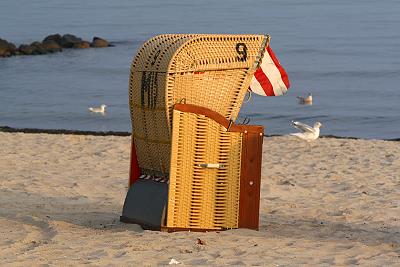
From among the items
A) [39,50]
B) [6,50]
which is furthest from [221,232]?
[39,50]

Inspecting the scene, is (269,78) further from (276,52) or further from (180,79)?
(276,52)

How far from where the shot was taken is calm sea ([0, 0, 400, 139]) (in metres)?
26.3

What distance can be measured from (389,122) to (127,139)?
10.8 meters

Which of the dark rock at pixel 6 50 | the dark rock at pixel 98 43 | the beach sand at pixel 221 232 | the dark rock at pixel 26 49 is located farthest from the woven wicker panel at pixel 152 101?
the dark rock at pixel 98 43

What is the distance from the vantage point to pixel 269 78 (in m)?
8.27

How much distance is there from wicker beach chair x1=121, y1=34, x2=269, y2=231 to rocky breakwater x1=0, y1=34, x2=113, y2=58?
127ft

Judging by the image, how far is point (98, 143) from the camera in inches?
617

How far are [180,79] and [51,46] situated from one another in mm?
40658

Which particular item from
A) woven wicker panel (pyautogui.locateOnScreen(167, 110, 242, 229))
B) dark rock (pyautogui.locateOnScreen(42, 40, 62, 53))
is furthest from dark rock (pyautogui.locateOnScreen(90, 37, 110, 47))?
woven wicker panel (pyautogui.locateOnScreen(167, 110, 242, 229))

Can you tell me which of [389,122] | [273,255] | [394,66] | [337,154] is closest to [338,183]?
[337,154]

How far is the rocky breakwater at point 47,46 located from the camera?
Answer: 46.0 meters

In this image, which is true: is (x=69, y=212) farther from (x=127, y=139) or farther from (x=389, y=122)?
(x=389, y=122)

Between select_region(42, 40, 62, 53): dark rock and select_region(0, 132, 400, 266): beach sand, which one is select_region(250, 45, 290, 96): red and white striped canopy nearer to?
select_region(0, 132, 400, 266): beach sand

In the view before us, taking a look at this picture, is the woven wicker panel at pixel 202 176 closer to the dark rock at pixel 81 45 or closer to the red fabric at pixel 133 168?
the red fabric at pixel 133 168
